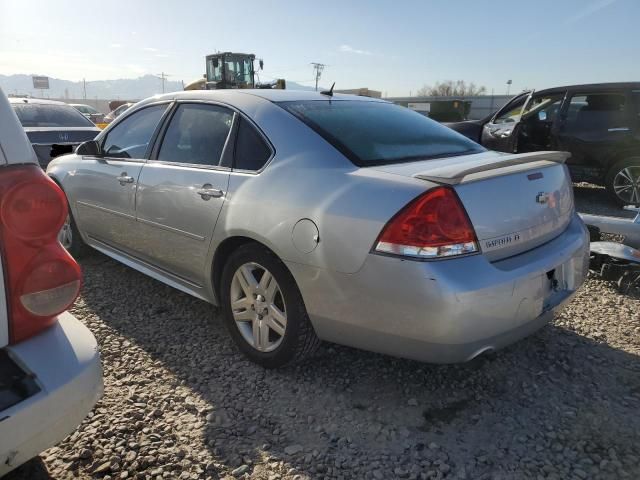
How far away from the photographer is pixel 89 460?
208 cm

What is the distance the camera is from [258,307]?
2717mm

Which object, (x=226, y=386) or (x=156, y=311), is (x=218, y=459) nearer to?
(x=226, y=386)

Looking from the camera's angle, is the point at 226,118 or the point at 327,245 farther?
Result: the point at 226,118

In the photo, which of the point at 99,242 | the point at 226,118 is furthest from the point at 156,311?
the point at 226,118

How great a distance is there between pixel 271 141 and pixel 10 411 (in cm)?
177

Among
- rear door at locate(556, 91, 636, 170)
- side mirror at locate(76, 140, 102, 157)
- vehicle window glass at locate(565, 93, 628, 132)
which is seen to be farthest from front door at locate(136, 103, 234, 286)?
vehicle window glass at locate(565, 93, 628, 132)

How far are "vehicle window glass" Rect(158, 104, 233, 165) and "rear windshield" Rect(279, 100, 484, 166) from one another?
43cm

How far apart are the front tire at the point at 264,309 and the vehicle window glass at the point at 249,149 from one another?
18.2 inches

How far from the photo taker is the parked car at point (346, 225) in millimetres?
2055

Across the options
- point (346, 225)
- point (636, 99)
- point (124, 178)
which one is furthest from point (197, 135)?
point (636, 99)

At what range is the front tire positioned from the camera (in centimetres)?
251

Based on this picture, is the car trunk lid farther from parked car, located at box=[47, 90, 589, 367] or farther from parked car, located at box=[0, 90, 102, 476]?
parked car, located at box=[0, 90, 102, 476]

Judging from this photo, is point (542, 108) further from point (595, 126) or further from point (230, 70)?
point (230, 70)

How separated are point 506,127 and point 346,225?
22.6 ft
